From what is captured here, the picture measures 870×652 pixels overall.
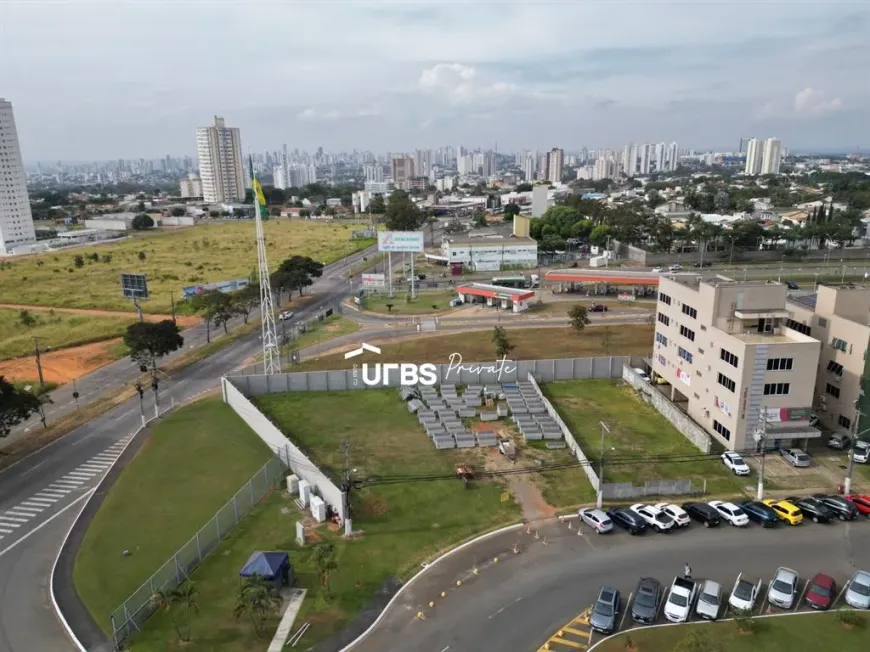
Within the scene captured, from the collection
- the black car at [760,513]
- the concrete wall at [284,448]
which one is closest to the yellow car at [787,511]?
the black car at [760,513]

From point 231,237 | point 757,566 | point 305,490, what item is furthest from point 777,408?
point 231,237

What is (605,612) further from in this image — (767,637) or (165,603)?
(165,603)

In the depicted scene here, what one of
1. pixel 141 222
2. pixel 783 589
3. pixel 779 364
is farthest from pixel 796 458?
pixel 141 222

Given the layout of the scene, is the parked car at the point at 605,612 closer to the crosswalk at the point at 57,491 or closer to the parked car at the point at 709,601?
the parked car at the point at 709,601

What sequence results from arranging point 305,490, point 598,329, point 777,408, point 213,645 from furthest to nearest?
point 598,329
point 777,408
point 305,490
point 213,645

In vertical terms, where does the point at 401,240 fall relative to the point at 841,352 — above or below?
above

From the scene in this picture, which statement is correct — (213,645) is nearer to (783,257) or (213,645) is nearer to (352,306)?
(352,306)
